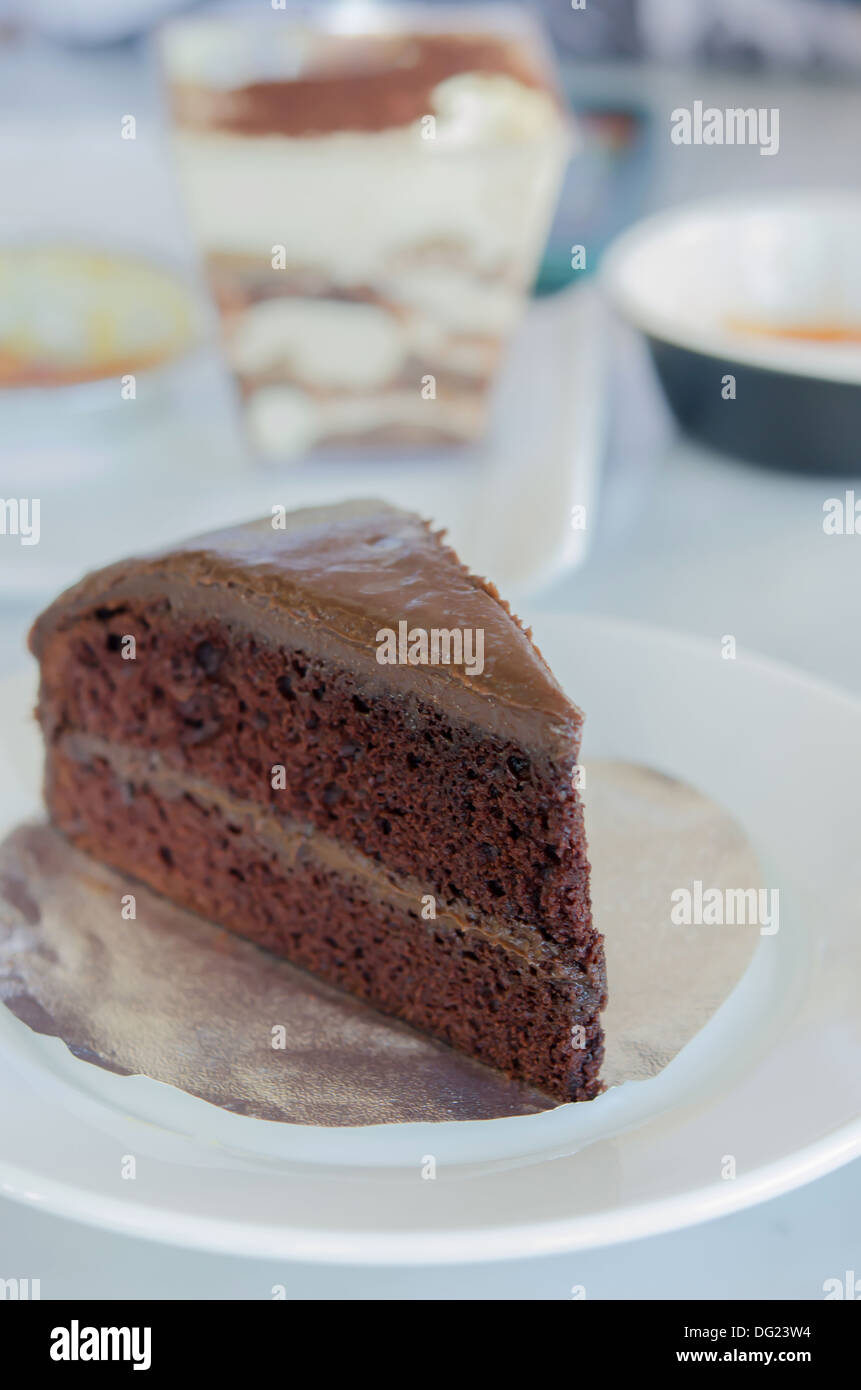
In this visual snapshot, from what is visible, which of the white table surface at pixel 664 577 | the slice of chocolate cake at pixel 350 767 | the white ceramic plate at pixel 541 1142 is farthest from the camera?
the slice of chocolate cake at pixel 350 767

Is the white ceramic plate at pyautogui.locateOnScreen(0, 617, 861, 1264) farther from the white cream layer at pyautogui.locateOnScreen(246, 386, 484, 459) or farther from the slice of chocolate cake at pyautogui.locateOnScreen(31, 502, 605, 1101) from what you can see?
the white cream layer at pyautogui.locateOnScreen(246, 386, 484, 459)

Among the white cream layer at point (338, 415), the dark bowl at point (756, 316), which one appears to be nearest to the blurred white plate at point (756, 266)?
the dark bowl at point (756, 316)

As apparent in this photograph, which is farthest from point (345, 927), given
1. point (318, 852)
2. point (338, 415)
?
point (338, 415)

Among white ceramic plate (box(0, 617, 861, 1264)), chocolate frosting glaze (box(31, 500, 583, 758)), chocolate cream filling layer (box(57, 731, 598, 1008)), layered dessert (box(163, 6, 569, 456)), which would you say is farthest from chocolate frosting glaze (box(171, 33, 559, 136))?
white ceramic plate (box(0, 617, 861, 1264))

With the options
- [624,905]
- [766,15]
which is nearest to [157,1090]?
[624,905]

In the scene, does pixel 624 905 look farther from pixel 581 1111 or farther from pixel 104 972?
pixel 104 972

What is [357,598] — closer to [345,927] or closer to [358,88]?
[345,927]

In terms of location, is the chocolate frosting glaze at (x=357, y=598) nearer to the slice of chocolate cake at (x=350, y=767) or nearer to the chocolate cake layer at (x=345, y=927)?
the slice of chocolate cake at (x=350, y=767)
